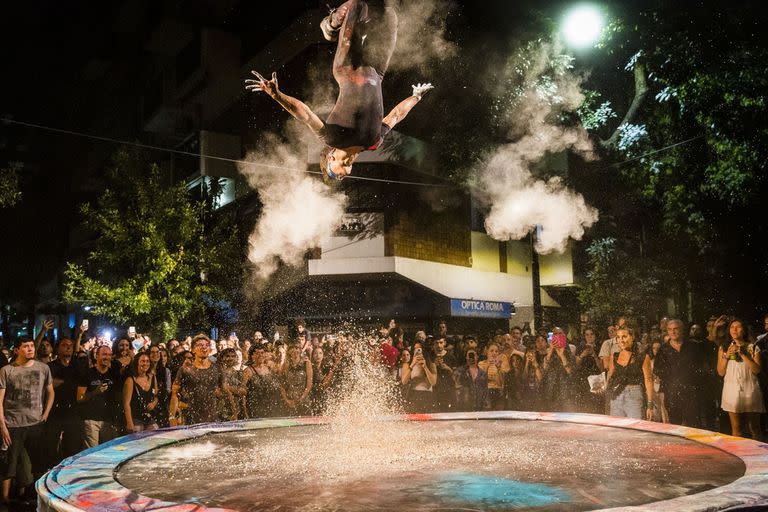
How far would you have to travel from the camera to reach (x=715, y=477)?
4.67 meters

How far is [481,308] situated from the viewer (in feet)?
69.9

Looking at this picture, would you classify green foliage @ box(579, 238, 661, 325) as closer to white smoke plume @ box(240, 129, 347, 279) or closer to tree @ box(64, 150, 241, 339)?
white smoke plume @ box(240, 129, 347, 279)

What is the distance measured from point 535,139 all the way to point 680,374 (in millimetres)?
9523

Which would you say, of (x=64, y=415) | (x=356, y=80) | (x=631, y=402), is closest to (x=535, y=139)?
(x=631, y=402)

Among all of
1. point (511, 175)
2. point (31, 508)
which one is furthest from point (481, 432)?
point (511, 175)

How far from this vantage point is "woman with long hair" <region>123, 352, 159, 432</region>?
303 inches

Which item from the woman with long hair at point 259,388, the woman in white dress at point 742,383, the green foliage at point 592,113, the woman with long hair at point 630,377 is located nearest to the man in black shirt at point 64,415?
the woman with long hair at point 259,388

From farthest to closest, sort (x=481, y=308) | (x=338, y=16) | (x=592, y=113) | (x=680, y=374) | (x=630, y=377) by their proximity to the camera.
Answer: (x=481, y=308), (x=592, y=113), (x=630, y=377), (x=680, y=374), (x=338, y=16)

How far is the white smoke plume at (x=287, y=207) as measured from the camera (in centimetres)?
2014

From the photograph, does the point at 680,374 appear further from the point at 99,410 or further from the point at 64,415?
the point at 64,415

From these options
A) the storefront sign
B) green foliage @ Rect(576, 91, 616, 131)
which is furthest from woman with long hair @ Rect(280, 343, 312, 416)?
green foliage @ Rect(576, 91, 616, 131)

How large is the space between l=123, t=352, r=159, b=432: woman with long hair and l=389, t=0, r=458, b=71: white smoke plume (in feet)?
21.8

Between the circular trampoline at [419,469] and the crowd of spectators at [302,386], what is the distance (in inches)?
35.9

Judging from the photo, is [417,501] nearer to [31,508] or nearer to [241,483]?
[241,483]
